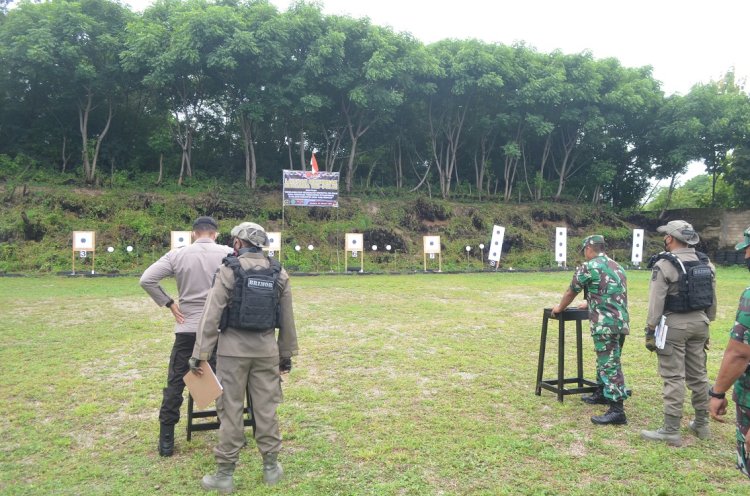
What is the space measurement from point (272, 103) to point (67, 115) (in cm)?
990

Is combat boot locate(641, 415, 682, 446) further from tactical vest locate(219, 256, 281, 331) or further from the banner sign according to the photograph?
the banner sign

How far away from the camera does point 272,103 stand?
21547mm

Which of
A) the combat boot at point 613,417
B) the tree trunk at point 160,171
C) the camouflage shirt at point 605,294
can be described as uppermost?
the tree trunk at point 160,171

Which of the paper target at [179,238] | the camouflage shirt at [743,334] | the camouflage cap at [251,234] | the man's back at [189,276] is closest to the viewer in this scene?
the camouflage shirt at [743,334]

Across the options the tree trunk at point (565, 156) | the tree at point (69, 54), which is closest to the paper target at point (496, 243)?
the tree trunk at point (565, 156)

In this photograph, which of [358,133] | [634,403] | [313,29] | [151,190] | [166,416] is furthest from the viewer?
[358,133]

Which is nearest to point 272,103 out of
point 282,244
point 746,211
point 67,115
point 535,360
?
point 282,244

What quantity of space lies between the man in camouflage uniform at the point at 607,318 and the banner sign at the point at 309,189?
1632 cm

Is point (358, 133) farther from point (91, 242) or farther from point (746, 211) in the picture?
point (746, 211)

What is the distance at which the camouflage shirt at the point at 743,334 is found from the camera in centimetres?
253

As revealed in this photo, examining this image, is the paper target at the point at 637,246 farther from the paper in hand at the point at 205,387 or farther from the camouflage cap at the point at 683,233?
the paper in hand at the point at 205,387

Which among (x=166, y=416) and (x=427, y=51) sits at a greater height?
(x=427, y=51)

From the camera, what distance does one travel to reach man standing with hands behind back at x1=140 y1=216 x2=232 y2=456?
4.17 m

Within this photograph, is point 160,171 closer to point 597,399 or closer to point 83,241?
point 83,241
